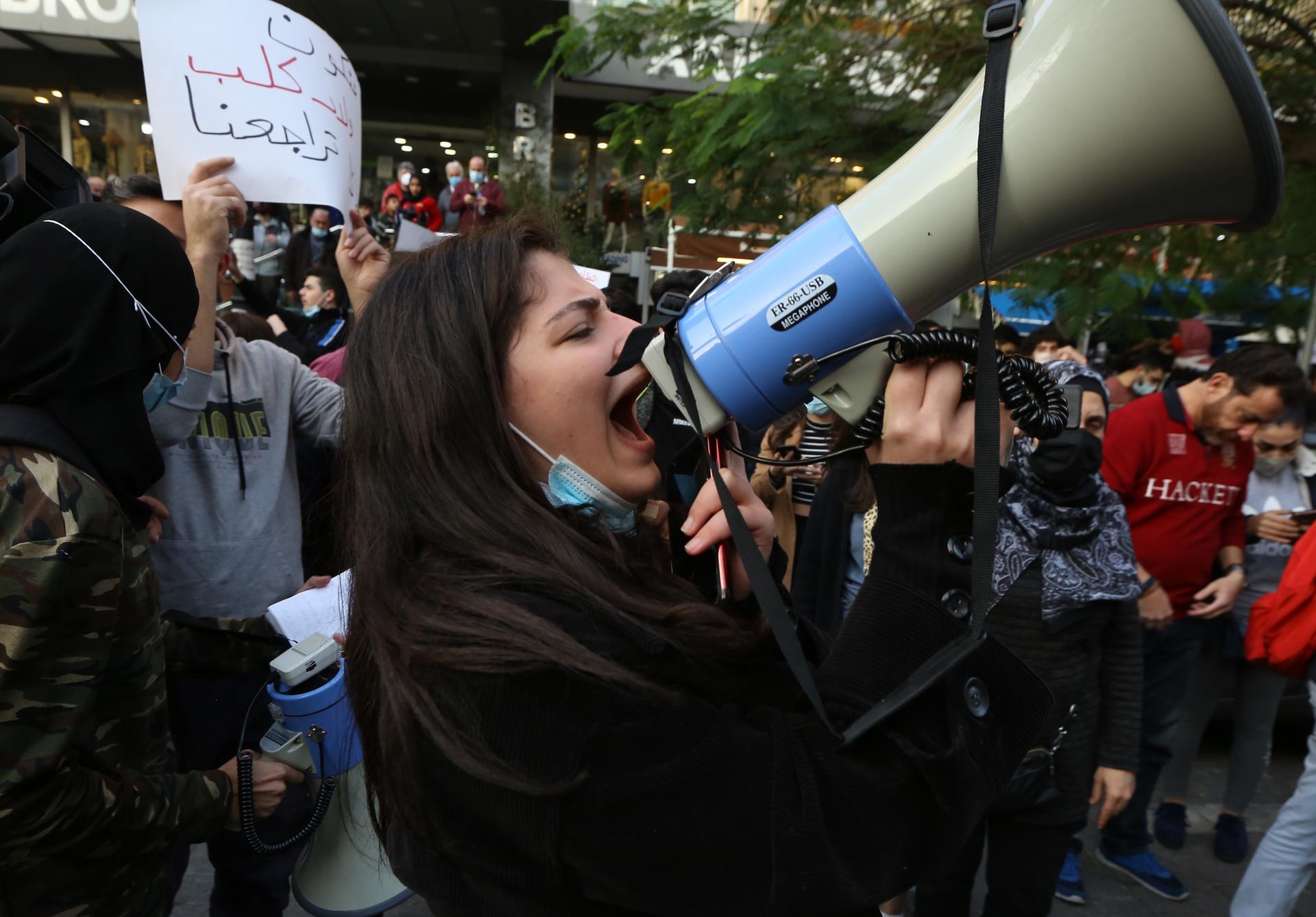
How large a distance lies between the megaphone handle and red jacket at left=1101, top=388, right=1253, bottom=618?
8.85ft

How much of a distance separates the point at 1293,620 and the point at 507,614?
9.53ft

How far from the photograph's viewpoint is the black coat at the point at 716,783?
91 cm

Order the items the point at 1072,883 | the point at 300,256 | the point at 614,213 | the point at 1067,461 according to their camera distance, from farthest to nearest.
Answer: the point at 614,213
the point at 300,256
the point at 1072,883
the point at 1067,461

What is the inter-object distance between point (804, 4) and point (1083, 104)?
10.8 feet

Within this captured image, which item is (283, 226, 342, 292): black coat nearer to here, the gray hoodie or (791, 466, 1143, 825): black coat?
the gray hoodie

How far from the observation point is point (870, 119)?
3.99 meters

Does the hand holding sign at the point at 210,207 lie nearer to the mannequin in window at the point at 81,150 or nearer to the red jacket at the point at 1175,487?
the red jacket at the point at 1175,487

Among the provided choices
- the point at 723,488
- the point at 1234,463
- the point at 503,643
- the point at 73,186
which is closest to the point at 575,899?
the point at 503,643

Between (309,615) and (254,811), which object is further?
(309,615)

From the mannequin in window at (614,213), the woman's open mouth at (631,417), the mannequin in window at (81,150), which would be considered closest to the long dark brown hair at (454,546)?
the woman's open mouth at (631,417)

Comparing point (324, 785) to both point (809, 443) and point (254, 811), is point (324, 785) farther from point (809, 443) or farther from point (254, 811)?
point (809, 443)

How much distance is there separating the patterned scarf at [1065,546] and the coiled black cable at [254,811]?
166cm

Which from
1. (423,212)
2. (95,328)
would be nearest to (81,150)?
(423,212)

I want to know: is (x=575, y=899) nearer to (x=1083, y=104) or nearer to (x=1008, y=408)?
(x=1008, y=408)
